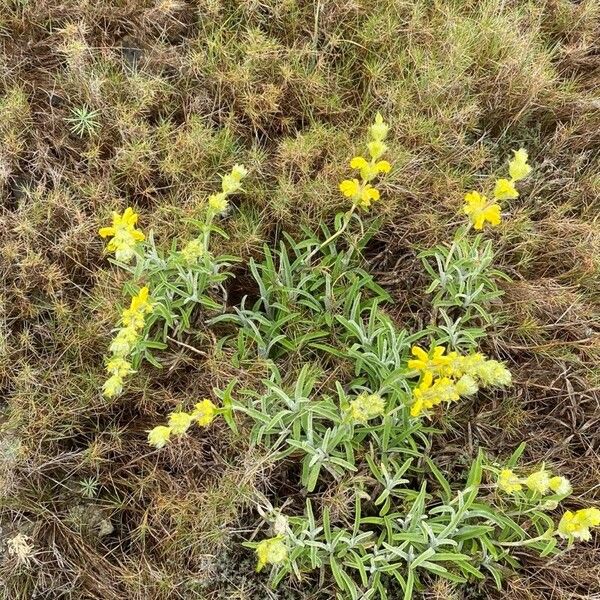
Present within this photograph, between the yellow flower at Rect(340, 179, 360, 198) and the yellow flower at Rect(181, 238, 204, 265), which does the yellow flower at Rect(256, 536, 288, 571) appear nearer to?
the yellow flower at Rect(181, 238, 204, 265)

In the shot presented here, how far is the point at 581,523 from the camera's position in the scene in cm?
187

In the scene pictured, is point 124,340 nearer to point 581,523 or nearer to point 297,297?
point 297,297

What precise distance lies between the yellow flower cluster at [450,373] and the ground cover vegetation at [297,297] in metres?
0.01

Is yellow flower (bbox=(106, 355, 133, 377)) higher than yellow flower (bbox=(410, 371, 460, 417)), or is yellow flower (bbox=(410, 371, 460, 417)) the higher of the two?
yellow flower (bbox=(410, 371, 460, 417))

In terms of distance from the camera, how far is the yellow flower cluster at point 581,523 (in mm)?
1821

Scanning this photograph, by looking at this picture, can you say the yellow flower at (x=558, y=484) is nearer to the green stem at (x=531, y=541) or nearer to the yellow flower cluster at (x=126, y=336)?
the green stem at (x=531, y=541)

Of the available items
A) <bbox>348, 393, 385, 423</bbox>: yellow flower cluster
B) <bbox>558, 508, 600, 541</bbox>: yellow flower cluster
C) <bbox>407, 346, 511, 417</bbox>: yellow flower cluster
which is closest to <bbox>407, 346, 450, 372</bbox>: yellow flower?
<bbox>407, 346, 511, 417</bbox>: yellow flower cluster

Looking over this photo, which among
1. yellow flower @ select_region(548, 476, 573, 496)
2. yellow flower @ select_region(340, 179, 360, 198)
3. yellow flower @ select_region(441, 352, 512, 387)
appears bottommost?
yellow flower @ select_region(548, 476, 573, 496)

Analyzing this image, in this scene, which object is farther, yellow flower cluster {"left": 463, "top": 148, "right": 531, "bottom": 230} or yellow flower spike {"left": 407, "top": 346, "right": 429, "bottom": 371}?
yellow flower cluster {"left": 463, "top": 148, "right": 531, "bottom": 230}

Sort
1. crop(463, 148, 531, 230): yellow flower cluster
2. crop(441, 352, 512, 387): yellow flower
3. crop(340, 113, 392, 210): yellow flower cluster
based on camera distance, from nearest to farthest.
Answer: crop(441, 352, 512, 387): yellow flower → crop(463, 148, 531, 230): yellow flower cluster → crop(340, 113, 392, 210): yellow flower cluster

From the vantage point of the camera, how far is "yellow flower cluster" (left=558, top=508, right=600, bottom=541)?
1821 millimetres

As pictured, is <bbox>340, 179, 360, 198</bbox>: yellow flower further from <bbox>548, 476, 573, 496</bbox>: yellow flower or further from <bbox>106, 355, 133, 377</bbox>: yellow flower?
<bbox>548, 476, 573, 496</bbox>: yellow flower

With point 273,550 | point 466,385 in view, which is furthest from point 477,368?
point 273,550

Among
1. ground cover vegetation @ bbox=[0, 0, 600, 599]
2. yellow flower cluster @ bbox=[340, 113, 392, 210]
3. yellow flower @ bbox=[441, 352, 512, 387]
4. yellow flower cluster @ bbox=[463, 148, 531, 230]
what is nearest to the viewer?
yellow flower @ bbox=[441, 352, 512, 387]
